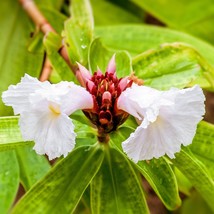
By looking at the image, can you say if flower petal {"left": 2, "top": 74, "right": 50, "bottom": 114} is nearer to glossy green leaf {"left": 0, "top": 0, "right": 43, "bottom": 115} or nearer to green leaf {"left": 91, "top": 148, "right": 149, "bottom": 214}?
green leaf {"left": 91, "top": 148, "right": 149, "bottom": 214}

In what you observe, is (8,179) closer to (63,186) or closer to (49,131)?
(63,186)

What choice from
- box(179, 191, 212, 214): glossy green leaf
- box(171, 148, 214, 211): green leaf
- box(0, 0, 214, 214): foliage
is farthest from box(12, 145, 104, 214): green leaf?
box(179, 191, 212, 214): glossy green leaf

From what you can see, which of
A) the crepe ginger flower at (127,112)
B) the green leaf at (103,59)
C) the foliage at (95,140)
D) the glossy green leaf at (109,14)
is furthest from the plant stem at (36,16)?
the crepe ginger flower at (127,112)

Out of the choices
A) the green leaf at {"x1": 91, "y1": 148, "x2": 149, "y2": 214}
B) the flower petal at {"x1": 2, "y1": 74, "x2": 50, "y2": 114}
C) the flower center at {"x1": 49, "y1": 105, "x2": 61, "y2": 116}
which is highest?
the flower petal at {"x1": 2, "y1": 74, "x2": 50, "y2": 114}

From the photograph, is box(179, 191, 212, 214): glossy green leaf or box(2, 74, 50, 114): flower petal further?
box(179, 191, 212, 214): glossy green leaf

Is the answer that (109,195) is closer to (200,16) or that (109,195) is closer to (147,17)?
(200,16)

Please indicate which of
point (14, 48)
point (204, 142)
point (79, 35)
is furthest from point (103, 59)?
point (14, 48)

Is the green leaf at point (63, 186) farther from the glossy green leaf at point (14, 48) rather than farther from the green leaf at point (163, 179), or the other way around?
the glossy green leaf at point (14, 48)
